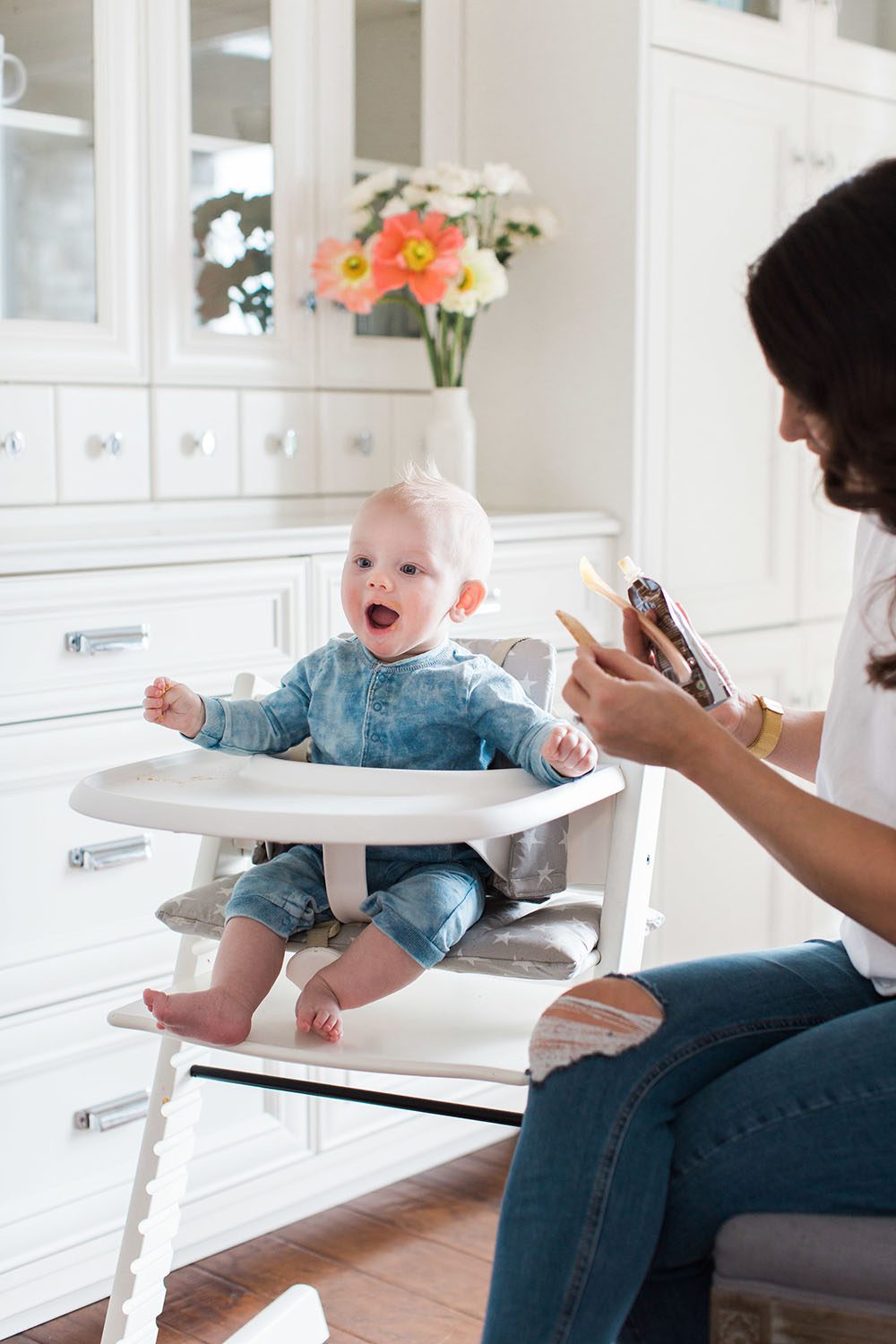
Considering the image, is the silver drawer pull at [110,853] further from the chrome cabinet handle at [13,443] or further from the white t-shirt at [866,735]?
the white t-shirt at [866,735]

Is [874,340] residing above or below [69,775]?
above

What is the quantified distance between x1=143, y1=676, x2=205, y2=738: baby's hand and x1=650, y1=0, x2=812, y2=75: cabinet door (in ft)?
4.57

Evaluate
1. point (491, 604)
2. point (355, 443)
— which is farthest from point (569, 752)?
point (355, 443)

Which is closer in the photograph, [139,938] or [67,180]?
[139,938]

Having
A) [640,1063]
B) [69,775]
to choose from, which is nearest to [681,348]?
[69,775]

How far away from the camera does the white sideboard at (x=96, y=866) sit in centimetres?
177

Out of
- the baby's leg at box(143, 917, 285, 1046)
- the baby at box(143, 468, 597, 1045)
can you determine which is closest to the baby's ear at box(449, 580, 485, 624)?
the baby at box(143, 468, 597, 1045)

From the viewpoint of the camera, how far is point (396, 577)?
151 centimetres

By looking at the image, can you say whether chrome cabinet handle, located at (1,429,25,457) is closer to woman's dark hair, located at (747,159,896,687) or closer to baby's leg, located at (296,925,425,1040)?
baby's leg, located at (296,925,425,1040)

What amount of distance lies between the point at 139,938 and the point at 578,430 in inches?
43.0

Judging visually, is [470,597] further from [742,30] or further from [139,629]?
[742,30]

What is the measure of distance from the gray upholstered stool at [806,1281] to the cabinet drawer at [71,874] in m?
0.92

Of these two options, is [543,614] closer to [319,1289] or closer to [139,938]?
[139,938]

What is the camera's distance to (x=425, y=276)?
7.46 ft
